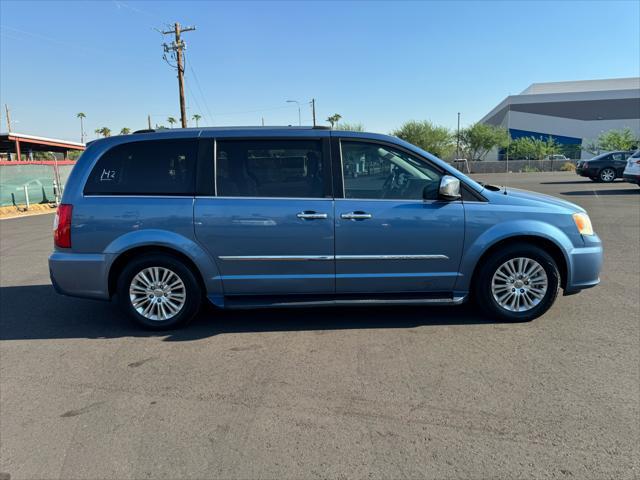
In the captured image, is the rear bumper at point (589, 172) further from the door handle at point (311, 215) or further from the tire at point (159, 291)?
the tire at point (159, 291)

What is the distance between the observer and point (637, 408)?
3121mm

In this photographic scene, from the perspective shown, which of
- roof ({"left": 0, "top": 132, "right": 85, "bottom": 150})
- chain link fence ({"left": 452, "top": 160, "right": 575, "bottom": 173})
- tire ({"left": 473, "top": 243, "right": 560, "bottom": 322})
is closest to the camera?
tire ({"left": 473, "top": 243, "right": 560, "bottom": 322})

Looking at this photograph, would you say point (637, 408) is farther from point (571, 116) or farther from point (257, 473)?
point (571, 116)

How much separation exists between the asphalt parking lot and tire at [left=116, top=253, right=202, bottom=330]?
20 centimetres

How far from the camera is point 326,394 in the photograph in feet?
11.1

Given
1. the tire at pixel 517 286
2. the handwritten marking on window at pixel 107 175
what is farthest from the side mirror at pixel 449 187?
the handwritten marking on window at pixel 107 175

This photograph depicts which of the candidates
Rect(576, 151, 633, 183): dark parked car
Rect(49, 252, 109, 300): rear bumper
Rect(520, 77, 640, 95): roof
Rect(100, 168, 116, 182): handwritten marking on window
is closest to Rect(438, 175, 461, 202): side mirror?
Rect(100, 168, 116, 182): handwritten marking on window

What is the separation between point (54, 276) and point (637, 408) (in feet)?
16.7

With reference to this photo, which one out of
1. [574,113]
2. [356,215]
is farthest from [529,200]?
[574,113]

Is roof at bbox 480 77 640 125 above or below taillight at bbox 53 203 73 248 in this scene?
above

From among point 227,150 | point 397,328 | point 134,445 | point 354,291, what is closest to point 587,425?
point 397,328

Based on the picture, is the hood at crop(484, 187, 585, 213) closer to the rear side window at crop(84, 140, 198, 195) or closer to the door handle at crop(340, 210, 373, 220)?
the door handle at crop(340, 210, 373, 220)

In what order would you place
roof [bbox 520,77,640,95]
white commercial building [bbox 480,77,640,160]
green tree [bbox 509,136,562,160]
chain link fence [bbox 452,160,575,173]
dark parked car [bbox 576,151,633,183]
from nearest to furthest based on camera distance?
1. dark parked car [bbox 576,151,633,183]
2. chain link fence [bbox 452,160,575,173]
3. green tree [bbox 509,136,562,160]
4. white commercial building [bbox 480,77,640,160]
5. roof [bbox 520,77,640,95]

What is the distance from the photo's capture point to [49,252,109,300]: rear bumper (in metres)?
4.57
